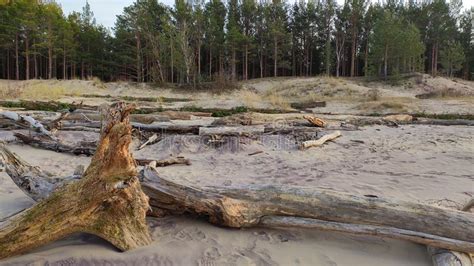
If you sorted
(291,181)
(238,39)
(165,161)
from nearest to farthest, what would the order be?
(291,181)
(165,161)
(238,39)

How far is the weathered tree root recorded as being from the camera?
9.40 feet

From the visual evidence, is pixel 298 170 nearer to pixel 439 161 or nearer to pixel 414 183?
pixel 414 183

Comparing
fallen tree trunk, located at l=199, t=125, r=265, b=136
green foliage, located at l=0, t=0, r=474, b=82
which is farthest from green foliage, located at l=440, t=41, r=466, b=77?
fallen tree trunk, located at l=199, t=125, r=265, b=136

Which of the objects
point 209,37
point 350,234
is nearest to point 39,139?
point 350,234

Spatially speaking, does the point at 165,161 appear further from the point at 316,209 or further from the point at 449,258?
the point at 449,258

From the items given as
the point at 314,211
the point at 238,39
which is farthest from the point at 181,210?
the point at 238,39

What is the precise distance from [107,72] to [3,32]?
1100 cm

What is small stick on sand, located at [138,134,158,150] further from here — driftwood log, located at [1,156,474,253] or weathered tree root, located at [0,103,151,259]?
weathered tree root, located at [0,103,151,259]

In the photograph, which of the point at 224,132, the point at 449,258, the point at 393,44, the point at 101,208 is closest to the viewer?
the point at 449,258

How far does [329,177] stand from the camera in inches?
222

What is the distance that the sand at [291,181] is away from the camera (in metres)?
3.02

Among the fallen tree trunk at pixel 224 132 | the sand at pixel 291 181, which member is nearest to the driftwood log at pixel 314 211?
the sand at pixel 291 181

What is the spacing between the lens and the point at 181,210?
144 inches

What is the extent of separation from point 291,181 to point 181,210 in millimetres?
2332
